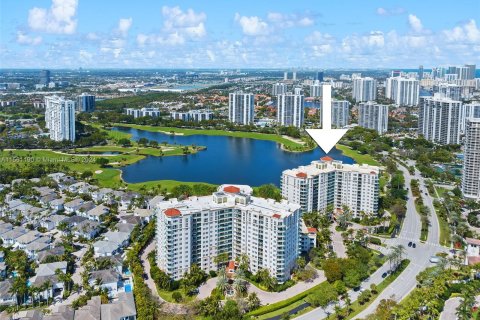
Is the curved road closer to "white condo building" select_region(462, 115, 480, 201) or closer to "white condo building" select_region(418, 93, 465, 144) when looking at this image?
"white condo building" select_region(462, 115, 480, 201)

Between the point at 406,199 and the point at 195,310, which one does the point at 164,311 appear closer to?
the point at 195,310

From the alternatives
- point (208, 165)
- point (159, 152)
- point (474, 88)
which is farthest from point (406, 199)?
point (474, 88)

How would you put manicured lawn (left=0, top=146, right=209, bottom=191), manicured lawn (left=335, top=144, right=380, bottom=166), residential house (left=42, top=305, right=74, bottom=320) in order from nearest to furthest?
1. residential house (left=42, top=305, right=74, bottom=320)
2. manicured lawn (left=0, top=146, right=209, bottom=191)
3. manicured lawn (left=335, top=144, right=380, bottom=166)

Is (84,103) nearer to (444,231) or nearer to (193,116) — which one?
(193,116)

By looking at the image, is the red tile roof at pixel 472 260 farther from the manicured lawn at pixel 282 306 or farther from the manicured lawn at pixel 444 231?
the manicured lawn at pixel 282 306

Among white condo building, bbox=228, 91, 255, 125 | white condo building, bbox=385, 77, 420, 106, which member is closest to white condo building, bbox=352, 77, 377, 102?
white condo building, bbox=385, 77, 420, 106
